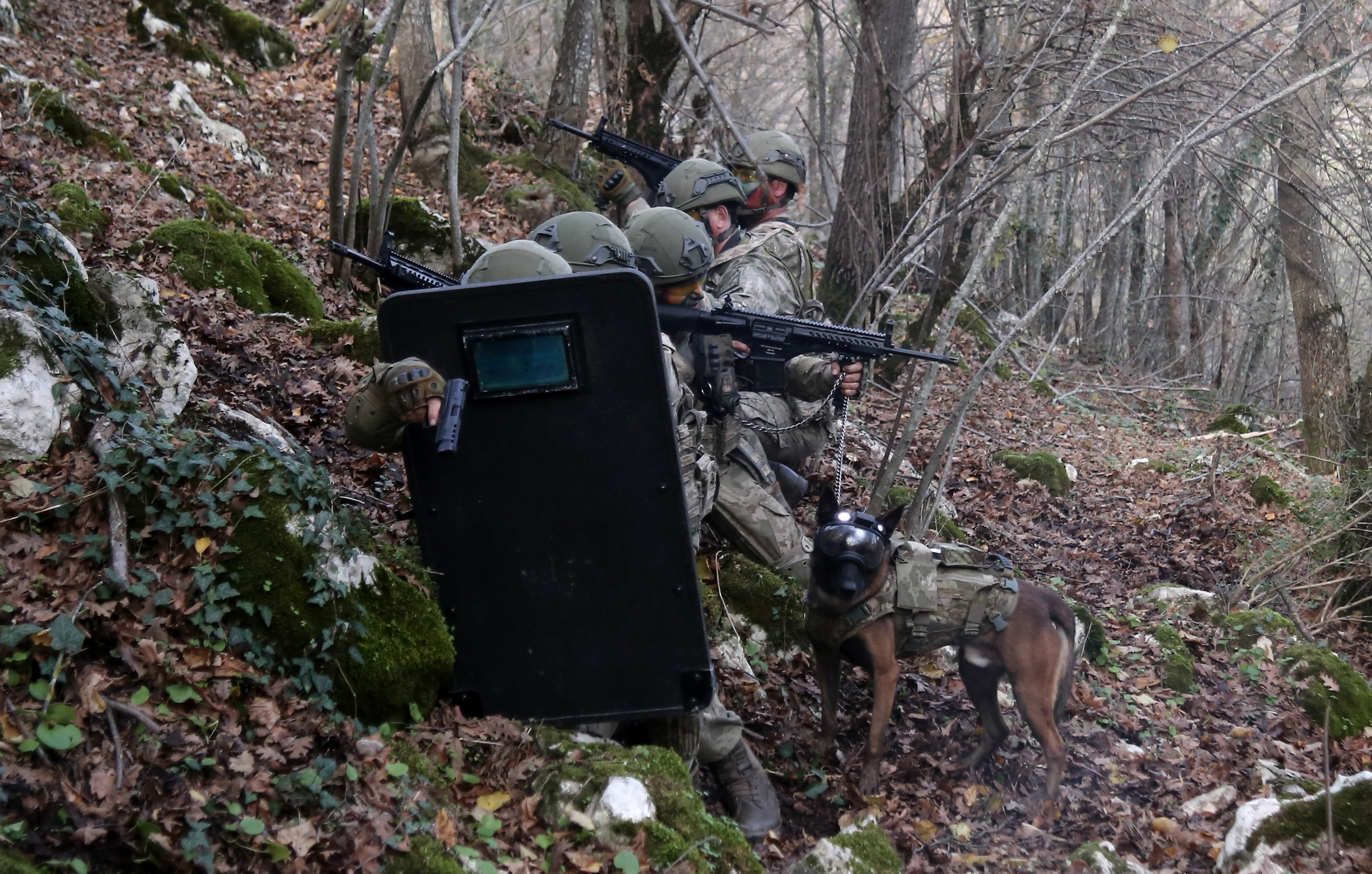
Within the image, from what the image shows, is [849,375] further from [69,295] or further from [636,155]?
[69,295]

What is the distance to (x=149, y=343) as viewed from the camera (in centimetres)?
443

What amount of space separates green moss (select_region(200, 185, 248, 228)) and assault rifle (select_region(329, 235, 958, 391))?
234 centimetres

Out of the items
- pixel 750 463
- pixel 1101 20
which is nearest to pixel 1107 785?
pixel 750 463

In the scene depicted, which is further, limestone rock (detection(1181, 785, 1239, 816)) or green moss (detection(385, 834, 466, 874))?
limestone rock (detection(1181, 785, 1239, 816))

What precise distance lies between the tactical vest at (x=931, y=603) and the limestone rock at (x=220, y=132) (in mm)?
6907

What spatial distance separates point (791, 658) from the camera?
5789 millimetres

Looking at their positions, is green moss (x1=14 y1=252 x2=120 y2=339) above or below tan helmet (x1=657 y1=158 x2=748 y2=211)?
below

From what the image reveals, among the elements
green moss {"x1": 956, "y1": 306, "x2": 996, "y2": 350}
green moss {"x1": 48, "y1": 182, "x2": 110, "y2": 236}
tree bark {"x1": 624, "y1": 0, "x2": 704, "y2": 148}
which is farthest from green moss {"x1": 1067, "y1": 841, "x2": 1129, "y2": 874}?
green moss {"x1": 956, "y1": 306, "x2": 996, "y2": 350}

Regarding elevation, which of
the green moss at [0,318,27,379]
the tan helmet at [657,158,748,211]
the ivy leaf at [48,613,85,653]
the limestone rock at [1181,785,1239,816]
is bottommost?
the limestone rock at [1181,785,1239,816]

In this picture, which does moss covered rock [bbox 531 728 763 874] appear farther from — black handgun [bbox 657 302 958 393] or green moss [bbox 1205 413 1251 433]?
green moss [bbox 1205 413 1251 433]

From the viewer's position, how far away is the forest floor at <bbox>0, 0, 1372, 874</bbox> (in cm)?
328

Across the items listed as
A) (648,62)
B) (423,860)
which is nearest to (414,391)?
(423,860)

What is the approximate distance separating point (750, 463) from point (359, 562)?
2.72 meters

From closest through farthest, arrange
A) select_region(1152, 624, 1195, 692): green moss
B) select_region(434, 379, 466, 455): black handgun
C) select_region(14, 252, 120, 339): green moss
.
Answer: select_region(434, 379, 466, 455): black handgun, select_region(14, 252, 120, 339): green moss, select_region(1152, 624, 1195, 692): green moss
